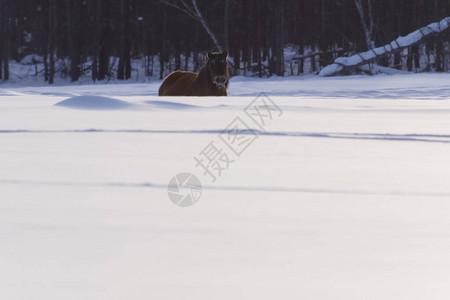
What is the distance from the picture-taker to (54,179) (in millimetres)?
1750

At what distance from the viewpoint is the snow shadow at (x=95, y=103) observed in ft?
13.4

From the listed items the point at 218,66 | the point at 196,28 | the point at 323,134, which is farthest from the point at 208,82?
the point at 196,28

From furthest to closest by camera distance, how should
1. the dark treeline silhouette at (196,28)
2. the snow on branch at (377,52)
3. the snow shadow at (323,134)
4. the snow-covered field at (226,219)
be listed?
the dark treeline silhouette at (196,28)
the snow on branch at (377,52)
the snow shadow at (323,134)
the snow-covered field at (226,219)

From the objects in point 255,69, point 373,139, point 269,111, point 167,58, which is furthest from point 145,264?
point 167,58

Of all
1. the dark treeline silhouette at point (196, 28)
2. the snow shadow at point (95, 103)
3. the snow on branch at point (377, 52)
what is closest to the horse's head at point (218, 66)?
the snow shadow at point (95, 103)

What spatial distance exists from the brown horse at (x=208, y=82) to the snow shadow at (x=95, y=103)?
3.08 m

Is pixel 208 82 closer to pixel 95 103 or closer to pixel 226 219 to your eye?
pixel 95 103

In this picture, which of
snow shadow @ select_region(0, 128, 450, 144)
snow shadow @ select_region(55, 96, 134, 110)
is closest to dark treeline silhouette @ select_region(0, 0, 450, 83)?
snow shadow @ select_region(55, 96, 134, 110)

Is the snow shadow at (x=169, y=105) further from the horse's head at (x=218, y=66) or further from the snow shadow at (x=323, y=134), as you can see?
the horse's head at (x=218, y=66)

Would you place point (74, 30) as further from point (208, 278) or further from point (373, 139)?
point (208, 278)

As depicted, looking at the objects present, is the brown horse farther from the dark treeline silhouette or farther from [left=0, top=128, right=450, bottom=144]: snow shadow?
the dark treeline silhouette

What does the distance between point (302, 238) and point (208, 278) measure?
0.29 metres

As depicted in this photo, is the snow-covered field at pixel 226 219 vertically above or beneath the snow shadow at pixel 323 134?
beneath

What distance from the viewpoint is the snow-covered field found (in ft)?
3.15
